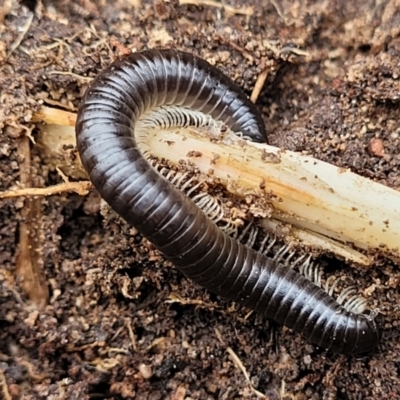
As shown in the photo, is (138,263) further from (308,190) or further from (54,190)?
(308,190)

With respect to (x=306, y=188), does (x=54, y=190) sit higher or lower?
lower

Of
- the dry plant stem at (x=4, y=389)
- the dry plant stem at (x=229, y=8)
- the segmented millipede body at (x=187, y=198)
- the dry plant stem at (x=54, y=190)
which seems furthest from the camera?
the dry plant stem at (x=229, y=8)

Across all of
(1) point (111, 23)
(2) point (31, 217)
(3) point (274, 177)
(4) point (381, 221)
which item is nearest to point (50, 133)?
(2) point (31, 217)

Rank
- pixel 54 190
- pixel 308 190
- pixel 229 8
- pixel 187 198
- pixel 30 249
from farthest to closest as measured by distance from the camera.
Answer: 1. pixel 229 8
2. pixel 30 249
3. pixel 54 190
4. pixel 308 190
5. pixel 187 198

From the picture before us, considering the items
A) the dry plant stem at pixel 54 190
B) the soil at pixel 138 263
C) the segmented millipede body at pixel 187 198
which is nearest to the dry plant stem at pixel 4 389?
the soil at pixel 138 263

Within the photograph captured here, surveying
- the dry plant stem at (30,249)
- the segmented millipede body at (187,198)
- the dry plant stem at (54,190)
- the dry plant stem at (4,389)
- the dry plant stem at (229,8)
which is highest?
the dry plant stem at (229,8)

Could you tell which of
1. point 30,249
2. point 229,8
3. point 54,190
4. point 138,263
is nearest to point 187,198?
point 138,263

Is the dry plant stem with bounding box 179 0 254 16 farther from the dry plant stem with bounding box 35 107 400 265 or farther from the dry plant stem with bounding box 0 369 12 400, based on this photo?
the dry plant stem with bounding box 0 369 12 400

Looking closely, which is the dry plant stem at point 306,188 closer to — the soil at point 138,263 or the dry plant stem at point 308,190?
the dry plant stem at point 308,190
